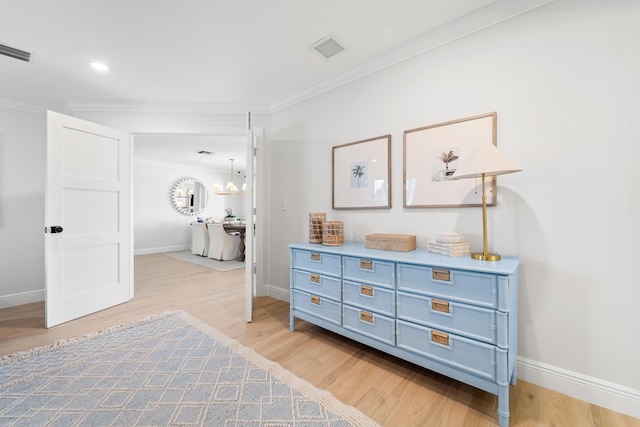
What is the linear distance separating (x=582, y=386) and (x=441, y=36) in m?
2.46

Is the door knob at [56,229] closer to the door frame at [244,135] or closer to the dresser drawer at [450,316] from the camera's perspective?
the door frame at [244,135]

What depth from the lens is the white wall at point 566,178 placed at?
1427 mm

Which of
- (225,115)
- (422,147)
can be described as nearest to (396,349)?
(422,147)

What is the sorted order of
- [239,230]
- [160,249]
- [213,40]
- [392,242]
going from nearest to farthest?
[392,242]
[213,40]
[239,230]
[160,249]

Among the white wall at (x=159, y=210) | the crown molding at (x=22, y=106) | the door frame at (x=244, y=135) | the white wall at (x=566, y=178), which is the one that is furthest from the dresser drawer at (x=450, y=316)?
the white wall at (x=159, y=210)

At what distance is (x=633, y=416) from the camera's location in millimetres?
→ 1386

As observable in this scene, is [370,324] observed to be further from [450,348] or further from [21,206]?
[21,206]

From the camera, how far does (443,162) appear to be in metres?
2.02

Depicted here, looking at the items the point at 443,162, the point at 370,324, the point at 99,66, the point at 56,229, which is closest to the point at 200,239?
the point at 56,229

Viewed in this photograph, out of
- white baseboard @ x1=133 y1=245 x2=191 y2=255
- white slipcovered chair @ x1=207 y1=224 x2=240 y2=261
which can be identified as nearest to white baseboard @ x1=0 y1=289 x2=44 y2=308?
white slipcovered chair @ x1=207 y1=224 x2=240 y2=261

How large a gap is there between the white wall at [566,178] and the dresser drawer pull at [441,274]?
517 millimetres

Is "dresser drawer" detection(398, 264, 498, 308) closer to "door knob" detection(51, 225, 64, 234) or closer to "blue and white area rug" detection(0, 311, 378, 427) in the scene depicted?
"blue and white area rug" detection(0, 311, 378, 427)

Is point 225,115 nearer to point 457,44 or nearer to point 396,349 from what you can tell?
point 457,44

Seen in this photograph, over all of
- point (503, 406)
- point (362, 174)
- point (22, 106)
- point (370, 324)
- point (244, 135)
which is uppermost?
point (22, 106)
